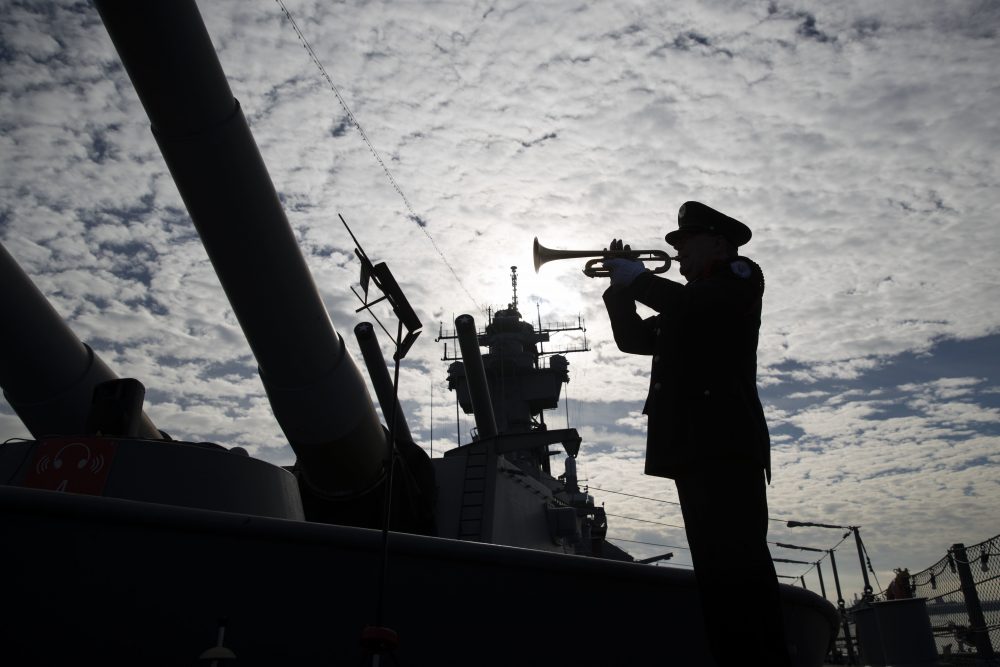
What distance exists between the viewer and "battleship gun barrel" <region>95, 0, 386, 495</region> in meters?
3.16

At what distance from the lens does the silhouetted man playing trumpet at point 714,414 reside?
2.26m

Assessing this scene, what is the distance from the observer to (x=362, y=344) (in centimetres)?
749

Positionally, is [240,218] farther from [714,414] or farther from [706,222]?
[714,414]

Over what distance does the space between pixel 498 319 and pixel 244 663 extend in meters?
15.2

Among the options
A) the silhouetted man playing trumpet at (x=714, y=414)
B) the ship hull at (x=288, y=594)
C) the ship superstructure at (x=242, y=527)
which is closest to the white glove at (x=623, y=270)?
the silhouetted man playing trumpet at (x=714, y=414)

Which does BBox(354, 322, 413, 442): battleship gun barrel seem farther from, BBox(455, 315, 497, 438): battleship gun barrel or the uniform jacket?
the uniform jacket

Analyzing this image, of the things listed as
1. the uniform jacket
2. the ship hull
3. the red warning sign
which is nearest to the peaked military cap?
the uniform jacket

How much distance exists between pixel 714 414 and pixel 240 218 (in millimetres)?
2314

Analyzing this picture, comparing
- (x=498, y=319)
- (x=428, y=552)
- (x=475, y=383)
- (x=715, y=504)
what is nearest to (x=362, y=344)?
(x=475, y=383)

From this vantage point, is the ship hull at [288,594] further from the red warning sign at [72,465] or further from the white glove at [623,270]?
the white glove at [623,270]

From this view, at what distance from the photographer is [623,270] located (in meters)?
2.77

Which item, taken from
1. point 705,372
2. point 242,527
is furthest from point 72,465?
point 705,372

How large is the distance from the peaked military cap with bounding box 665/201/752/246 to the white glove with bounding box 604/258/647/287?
30 centimetres

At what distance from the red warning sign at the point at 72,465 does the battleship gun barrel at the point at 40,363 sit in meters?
0.74
